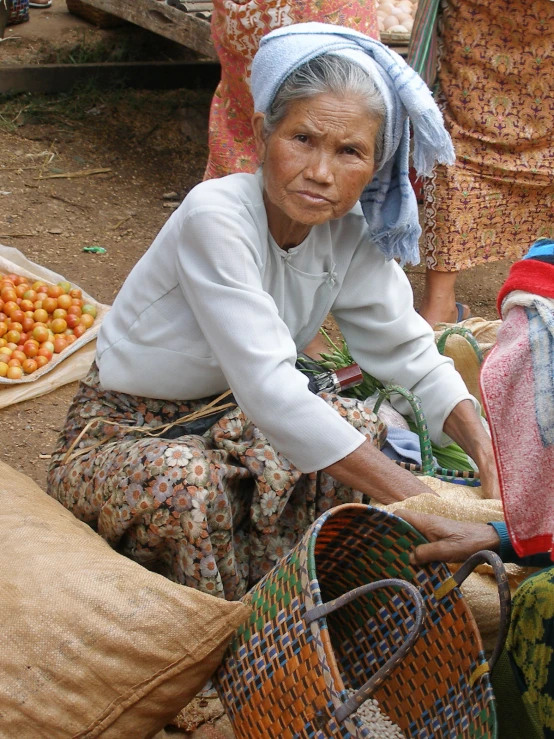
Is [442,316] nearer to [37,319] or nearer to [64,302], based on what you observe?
[64,302]

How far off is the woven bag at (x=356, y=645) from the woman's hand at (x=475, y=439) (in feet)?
1.46

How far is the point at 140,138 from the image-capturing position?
579 centimetres

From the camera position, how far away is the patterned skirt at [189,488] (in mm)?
1973

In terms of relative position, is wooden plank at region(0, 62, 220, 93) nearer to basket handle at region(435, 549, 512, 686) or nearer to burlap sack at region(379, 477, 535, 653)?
burlap sack at region(379, 477, 535, 653)

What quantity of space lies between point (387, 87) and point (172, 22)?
341cm

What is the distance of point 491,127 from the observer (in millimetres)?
3812

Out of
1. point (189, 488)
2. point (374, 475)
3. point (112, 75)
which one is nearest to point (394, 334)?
point (374, 475)

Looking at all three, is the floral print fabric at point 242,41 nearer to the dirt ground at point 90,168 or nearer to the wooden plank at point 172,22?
the dirt ground at point 90,168

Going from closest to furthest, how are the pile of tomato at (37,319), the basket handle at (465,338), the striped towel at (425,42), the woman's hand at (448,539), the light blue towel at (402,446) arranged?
the woman's hand at (448,539)
the light blue towel at (402,446)
the basket handle at (465,338)
the pile of tomato at (37,319)
the striped towel at (425,42)

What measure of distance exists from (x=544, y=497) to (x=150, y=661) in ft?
2.66

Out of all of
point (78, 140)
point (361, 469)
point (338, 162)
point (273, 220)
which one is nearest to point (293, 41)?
point (338, 162)

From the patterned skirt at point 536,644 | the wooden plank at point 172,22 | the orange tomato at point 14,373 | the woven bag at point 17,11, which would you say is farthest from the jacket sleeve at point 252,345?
the woven bag at point 17,11

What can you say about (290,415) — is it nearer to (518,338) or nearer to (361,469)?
(361,469)

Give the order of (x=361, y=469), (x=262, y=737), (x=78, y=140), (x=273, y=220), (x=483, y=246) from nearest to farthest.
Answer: (x=262, y=737) → (x=361, y=469) → (x=273, y=220) → (x=483, y=246) → (x=78, y=140)
